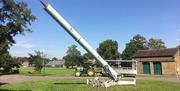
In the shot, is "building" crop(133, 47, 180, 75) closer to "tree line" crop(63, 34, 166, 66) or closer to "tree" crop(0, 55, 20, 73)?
"tree" crop(0, 55, 20, 73)

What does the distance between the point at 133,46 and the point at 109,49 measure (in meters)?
14.2

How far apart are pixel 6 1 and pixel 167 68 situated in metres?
49.7

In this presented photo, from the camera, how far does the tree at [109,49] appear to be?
13412cm

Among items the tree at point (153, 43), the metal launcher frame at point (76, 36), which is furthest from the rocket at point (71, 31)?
the tree at point (153, 43)

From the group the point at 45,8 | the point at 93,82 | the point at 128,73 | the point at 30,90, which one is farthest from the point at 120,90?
the point at 128,73

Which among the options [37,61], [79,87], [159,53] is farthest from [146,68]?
[79,87]

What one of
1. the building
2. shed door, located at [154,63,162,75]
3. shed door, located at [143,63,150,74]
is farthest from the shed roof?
shed door, located at [154,63,162,75]

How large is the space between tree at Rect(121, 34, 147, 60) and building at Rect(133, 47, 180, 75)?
4819 centimetres

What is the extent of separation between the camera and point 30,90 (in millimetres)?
24484

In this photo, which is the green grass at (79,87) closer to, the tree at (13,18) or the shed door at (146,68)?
the tree at (13,18)

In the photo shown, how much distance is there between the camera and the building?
62500mm

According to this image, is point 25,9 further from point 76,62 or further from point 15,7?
point 76,62

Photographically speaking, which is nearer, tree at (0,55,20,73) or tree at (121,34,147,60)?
tree at (0,55,20,73)

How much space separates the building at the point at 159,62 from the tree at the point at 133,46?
48.2 meters
